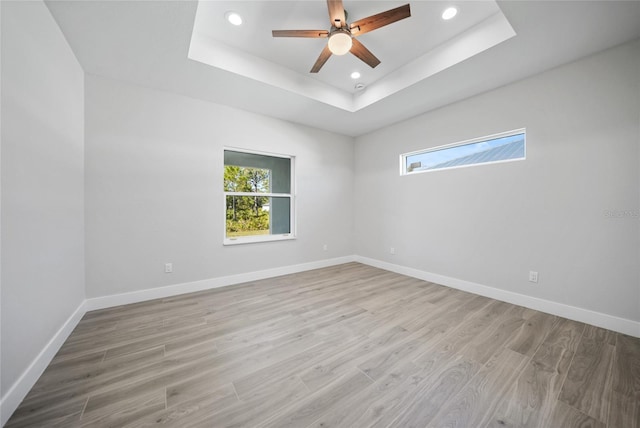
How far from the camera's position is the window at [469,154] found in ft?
9.16

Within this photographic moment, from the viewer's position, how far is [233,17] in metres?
2.17

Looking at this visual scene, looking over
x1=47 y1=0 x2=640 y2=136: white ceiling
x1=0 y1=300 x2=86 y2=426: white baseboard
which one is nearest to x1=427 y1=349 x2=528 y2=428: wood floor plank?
x1=0 y1=300 x2=86 y2=426: white baseboard

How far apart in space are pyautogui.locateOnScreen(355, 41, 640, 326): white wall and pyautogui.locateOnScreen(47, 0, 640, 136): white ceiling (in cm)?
27

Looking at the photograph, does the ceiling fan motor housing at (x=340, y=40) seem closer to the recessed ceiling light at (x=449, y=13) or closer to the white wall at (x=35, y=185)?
the recessed ceiling light at (x=449, y=13)

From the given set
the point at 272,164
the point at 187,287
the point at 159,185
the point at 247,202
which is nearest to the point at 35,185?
the point at 159,185

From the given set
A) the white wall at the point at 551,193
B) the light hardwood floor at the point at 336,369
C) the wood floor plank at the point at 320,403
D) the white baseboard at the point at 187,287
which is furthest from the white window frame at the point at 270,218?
the wood floor plank at the point at 320,403

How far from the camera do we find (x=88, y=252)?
2.50m

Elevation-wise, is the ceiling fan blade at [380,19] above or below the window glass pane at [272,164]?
above

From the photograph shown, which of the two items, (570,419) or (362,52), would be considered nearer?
(570,419)

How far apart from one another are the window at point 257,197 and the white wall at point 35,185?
164 centimetres

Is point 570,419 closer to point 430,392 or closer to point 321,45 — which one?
point 430,392

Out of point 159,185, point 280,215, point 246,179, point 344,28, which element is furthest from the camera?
point 280,215

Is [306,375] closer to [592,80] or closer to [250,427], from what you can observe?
[250,427]

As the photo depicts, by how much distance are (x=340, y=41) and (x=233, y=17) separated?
1.04 meters
